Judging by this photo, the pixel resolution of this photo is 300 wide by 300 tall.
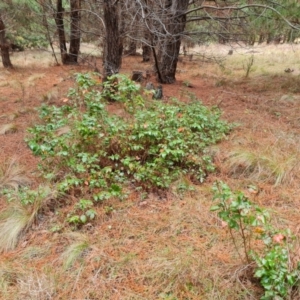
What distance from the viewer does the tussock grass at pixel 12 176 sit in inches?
111

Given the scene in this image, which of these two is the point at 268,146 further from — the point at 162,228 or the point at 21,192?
the point at 21,192

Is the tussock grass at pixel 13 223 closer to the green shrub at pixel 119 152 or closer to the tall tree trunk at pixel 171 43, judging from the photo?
the green shrub at pixel 119 152

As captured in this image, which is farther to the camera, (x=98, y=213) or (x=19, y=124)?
(x=19, y=124)

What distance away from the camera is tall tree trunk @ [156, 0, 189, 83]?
612cm

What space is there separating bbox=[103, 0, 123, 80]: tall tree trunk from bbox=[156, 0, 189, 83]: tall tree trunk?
169 cm

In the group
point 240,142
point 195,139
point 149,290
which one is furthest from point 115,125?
point 149,290

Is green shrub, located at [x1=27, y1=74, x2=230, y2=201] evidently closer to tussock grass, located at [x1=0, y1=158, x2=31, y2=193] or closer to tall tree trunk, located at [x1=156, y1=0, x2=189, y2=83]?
tussock grass, located at [x1=0, y1=158, x2=31, y2=193]

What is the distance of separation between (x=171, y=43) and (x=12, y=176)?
15.9ft

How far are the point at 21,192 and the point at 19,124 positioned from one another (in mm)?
1986

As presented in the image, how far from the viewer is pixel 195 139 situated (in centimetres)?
336

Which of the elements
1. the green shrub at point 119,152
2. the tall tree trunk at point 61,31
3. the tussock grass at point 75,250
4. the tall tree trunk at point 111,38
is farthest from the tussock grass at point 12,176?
the tall tree trunk at point 61,31

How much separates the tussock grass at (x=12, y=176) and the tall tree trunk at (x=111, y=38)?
7.67 ft

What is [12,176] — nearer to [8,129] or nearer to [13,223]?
[13,223]

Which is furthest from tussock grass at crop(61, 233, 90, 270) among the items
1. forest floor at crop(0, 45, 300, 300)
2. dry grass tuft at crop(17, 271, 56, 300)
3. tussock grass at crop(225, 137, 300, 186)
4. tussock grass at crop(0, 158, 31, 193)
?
tussock grass at crop(225, 137, 300, 186)
